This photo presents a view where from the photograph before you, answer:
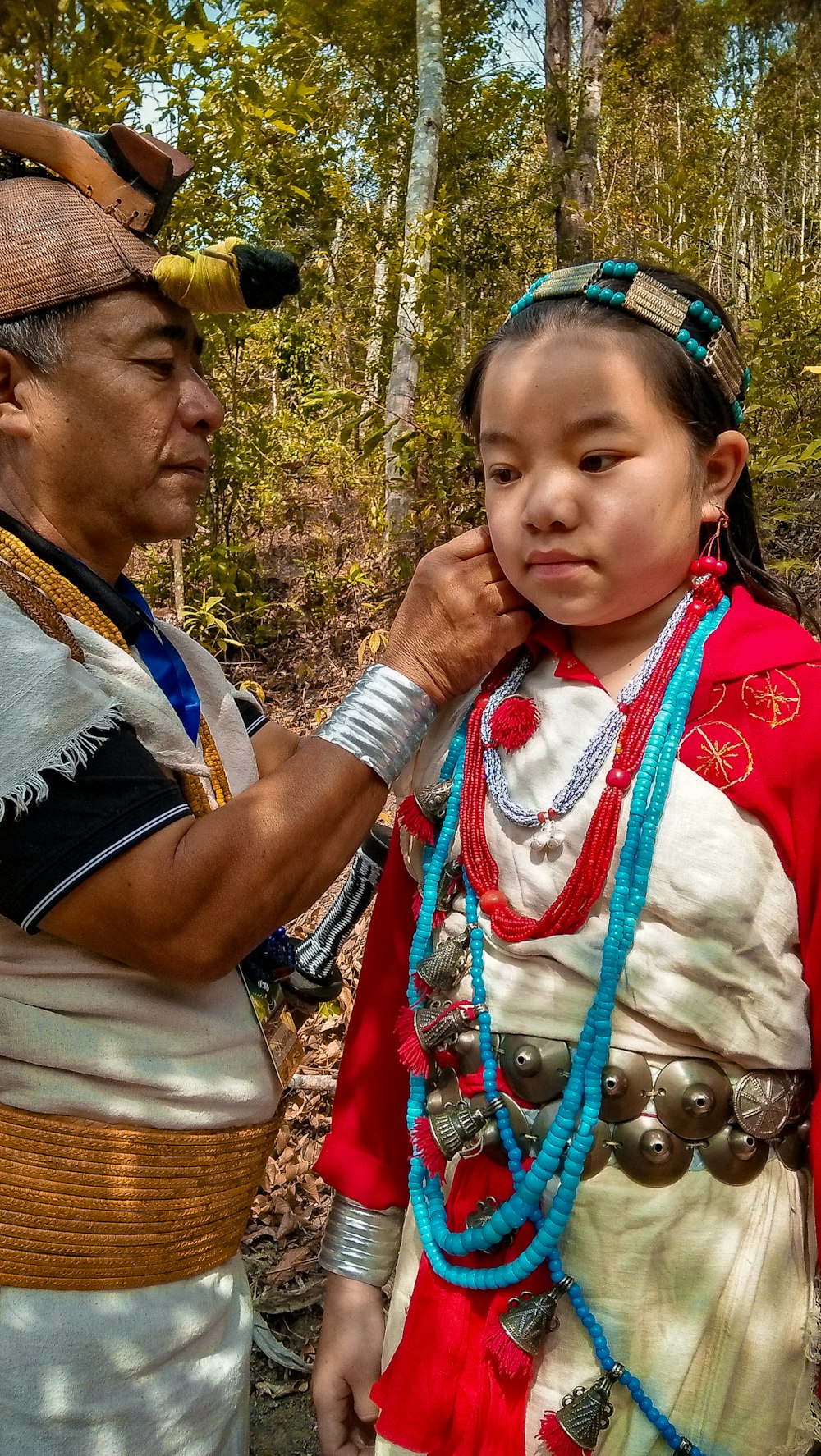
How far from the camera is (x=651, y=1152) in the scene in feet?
3.87

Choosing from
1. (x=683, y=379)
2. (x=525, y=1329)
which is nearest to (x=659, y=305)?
(x=683, y=379)

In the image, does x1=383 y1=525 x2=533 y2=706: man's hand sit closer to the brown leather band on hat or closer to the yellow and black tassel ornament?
the yellow and black tassel ornament

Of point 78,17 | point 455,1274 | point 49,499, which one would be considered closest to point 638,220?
point 78,17

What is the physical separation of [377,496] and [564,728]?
5.43 m

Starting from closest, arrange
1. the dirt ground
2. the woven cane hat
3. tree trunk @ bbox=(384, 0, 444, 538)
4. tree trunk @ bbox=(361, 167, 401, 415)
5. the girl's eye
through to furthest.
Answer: the girl's eye < the woven cane hat < the dirt ground < tree trunk @ bbox=(384, 0, 444, 538) < tree trunk @ bbox=(361, 167, 401, 415)

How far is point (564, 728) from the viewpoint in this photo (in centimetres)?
136

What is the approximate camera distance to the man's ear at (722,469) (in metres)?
1.36

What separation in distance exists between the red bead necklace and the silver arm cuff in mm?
524

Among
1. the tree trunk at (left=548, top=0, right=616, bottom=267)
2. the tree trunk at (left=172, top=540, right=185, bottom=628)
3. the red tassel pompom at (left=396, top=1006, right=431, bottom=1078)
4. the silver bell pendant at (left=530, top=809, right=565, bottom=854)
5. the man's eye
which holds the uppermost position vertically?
the tree trunk at (left=548, top=0, right=616, bottom=267)

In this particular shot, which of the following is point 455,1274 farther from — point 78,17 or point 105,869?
point 78,17

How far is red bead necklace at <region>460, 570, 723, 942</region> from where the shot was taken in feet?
4.10

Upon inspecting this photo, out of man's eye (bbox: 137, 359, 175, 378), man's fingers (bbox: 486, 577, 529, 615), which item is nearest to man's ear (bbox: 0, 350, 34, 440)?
man's eye (bbox: 137, 359, 175, 378)

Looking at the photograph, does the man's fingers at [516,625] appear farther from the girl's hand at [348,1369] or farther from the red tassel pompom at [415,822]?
the girl's hand at [348,1369]

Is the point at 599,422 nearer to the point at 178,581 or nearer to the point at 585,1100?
the point at 585,1100
